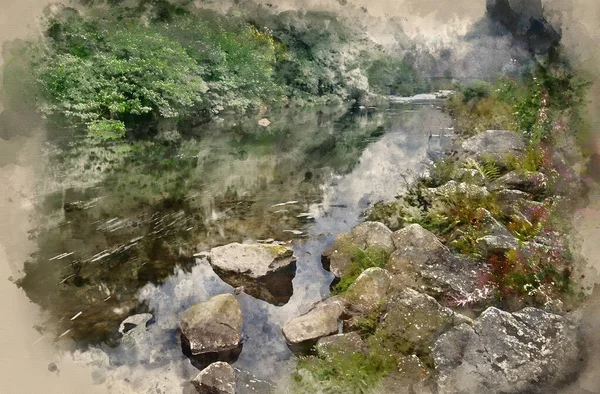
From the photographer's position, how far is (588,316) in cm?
357

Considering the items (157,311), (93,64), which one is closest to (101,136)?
(93,64)

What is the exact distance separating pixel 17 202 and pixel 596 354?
20.4 ft

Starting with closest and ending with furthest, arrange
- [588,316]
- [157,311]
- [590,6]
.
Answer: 1. [588,316]
2. [590,6]
3. [157,311]

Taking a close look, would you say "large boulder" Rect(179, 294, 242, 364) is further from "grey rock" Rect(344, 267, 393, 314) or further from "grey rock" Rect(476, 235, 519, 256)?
"grey rock" Rect(476, 235, 519, 256)

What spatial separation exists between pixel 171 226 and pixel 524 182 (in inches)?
246

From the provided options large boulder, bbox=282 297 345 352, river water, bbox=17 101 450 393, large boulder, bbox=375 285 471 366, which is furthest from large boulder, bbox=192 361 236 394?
large boulder, bbox=375 285 471 366

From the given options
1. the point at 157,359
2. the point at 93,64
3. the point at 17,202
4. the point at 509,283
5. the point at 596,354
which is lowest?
the point at 157,359

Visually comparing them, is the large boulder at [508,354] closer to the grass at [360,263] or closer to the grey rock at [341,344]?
the grey rock at [341,344]

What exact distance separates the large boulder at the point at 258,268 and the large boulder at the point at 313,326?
0.83 metres

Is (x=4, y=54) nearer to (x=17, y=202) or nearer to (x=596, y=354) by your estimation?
(x=17, y=202)

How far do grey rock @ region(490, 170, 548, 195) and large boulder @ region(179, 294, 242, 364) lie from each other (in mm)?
4674

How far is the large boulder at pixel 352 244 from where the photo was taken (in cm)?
681

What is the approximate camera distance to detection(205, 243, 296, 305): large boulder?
648cm

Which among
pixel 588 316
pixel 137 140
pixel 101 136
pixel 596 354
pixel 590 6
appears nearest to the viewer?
pixel 596 354
